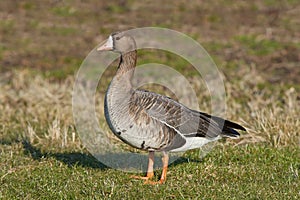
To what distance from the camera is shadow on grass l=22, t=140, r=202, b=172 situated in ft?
24.0

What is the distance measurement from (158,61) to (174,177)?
8.87 m

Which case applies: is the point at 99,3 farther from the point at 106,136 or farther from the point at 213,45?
the point at 106,136

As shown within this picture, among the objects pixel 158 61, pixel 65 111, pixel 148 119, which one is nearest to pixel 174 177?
pixel 148 119

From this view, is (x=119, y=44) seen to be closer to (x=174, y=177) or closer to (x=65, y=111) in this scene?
(x=174, y=177)

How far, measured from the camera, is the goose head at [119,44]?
6.66 m

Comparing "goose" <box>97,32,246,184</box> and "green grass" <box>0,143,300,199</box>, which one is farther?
"goose" <box>97,32,246,184</box>

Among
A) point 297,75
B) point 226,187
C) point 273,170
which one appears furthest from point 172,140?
point 297,75

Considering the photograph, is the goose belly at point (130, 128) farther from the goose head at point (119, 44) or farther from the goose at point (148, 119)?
the goose head at point (119, 44)

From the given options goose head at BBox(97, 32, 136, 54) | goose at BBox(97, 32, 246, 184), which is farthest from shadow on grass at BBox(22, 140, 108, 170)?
goose head at BBox(97, 32, 136, 54)

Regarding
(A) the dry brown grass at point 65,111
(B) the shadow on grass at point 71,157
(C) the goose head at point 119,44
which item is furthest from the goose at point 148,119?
(A) the dry brown grass at point 65,111

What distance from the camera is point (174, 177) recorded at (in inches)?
269

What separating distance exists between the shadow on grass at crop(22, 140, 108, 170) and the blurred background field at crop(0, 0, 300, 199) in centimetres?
1

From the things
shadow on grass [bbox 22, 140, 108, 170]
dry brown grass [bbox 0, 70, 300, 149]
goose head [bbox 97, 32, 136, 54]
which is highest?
goose head [bbox 97, 32, 136, 54]

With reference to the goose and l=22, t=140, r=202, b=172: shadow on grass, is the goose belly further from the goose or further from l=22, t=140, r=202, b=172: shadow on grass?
l=22, t=140, r=202, b=172: shadow on grass
